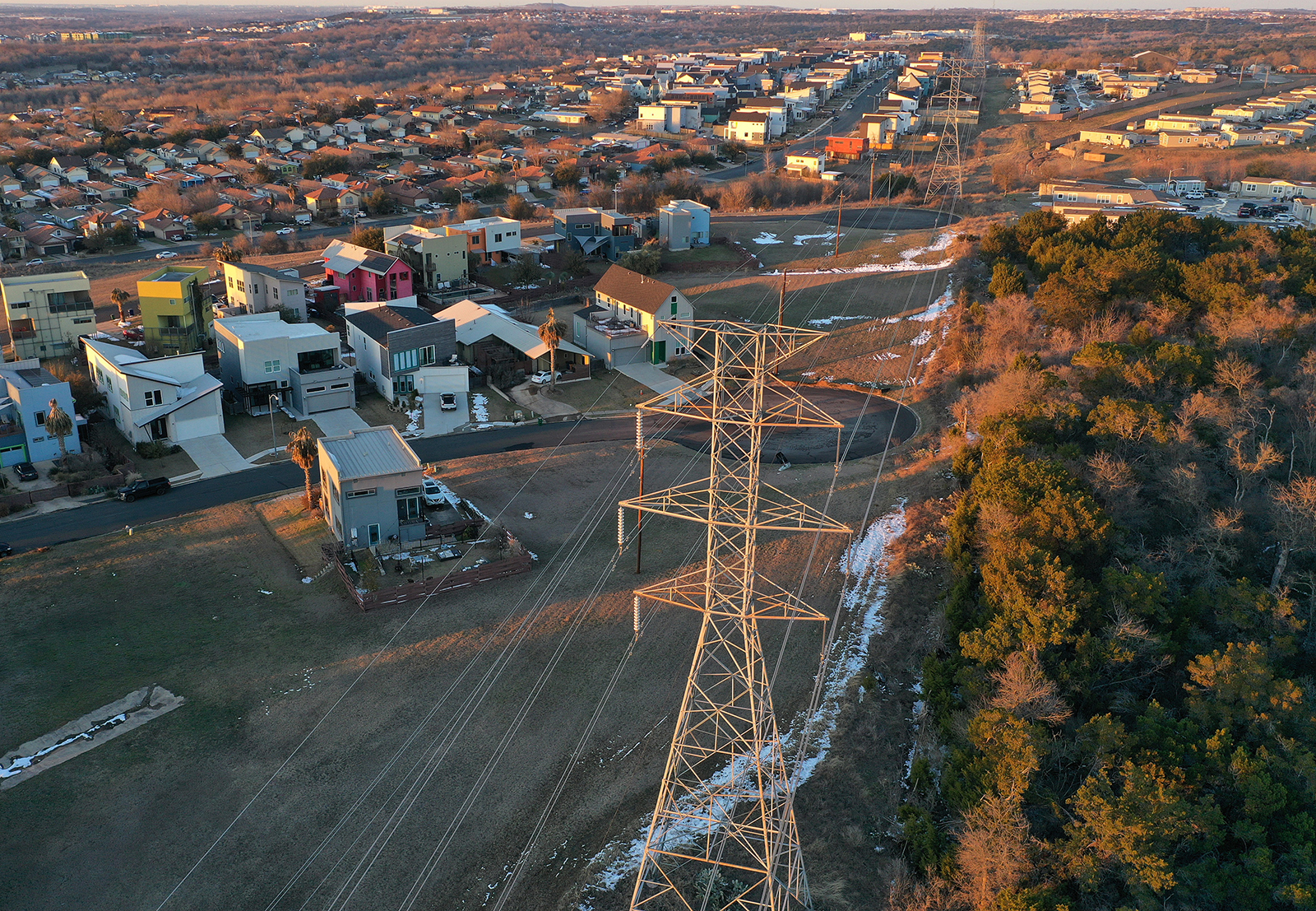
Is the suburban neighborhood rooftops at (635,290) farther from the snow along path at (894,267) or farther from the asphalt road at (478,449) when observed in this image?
the snow along path at (894,267)

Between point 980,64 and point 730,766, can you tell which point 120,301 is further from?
point 980,64

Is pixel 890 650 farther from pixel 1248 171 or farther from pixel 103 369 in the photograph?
pixel 1248 171

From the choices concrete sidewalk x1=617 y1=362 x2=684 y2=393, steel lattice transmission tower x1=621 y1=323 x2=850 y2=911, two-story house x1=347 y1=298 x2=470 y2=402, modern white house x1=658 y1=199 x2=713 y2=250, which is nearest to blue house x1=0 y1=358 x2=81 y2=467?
two-story house x1=347 y1=298 x2=470 y2=402

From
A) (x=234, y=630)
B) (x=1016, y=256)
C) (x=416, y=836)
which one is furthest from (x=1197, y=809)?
(x=1016, y=256)

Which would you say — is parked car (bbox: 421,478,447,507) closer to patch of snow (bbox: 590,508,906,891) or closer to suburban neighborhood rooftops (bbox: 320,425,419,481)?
suburban neighborhood rooftops (bbox: 320,425,419,481)

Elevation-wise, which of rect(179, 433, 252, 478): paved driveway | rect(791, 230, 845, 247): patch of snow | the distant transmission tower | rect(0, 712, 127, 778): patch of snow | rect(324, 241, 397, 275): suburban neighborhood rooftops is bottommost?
rect(0, 712, 127, 778): patch of snow

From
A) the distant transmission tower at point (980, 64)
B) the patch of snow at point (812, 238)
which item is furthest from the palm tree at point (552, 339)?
the distant transmission tower at point (980, 64)

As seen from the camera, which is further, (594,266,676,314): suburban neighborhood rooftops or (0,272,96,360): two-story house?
(594,266,676,314): suburban neighborhood rooftops
